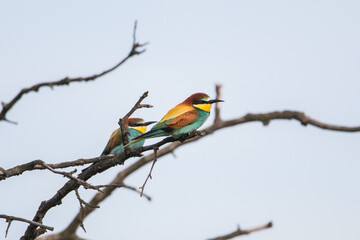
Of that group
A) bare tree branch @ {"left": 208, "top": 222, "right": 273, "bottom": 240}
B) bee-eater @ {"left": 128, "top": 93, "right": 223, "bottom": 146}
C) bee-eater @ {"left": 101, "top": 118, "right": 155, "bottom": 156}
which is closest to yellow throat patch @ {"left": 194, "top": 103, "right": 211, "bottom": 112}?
bee-eater @ {"left": 128, "top": 93, "right": 223, "bottom": 146}

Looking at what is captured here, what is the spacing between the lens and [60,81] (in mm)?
2875

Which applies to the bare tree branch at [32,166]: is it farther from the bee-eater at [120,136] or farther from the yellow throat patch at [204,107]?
the bee-eater at [120,136]

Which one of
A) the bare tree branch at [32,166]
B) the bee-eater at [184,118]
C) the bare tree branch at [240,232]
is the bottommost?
the bare tree branch at [240,232]

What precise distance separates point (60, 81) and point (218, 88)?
1.72 metres

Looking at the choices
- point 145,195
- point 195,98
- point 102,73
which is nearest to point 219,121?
point 195,98

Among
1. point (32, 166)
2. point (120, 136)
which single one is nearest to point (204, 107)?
point (32, 166)

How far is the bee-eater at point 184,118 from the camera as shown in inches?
168

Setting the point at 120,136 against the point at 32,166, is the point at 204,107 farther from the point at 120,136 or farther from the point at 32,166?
the point at 120,136

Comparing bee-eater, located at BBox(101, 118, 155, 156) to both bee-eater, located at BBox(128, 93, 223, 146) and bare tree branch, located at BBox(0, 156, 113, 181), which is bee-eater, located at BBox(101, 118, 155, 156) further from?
bare tree branch, located at BBox(0, 156, 113, 181)

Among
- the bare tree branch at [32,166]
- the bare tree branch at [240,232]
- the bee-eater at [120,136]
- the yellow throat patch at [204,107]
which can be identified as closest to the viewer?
the bare tree branch at [240,232]

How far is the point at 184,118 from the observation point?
14.4 feet

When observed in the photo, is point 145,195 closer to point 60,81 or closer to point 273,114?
point 60,81

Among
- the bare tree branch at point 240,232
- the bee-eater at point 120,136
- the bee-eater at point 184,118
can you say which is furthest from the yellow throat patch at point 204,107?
the bee-eater at point 120,136

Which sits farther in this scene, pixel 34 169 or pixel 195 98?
pixel 195 98
